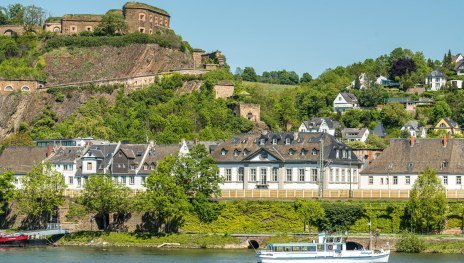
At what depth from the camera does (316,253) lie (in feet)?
249

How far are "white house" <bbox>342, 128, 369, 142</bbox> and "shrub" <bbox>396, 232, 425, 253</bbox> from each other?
57.0 meters

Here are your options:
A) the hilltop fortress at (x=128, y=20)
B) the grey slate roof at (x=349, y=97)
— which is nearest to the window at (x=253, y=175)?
the grey slate roof at (x=349, y=97)

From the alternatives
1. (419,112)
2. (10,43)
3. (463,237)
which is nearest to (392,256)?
(463,237)

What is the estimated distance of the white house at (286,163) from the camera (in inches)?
3829

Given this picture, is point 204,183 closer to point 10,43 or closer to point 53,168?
point 53,168

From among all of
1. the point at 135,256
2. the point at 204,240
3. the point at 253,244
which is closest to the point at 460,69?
the point at 253,244

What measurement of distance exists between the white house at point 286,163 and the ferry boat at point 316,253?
19.3 metres

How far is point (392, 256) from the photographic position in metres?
77.4

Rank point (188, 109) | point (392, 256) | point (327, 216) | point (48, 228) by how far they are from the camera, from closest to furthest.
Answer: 1. point (392, 256)
2. point (327, 216)
3. point (48, 228)
4. point (188, 109)

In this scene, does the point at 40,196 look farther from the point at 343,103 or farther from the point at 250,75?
the point at 250,75

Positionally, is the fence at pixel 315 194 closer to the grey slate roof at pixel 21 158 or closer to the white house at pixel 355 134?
the grey slate roof at pixel 21 158

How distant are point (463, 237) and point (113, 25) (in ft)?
334

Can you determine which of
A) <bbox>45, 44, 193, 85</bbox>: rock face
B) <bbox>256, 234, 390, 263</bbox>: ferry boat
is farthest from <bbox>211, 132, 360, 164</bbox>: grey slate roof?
<bbox>45, 44, 193, 85</bbox>: rock face

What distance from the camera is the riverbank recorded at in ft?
259
